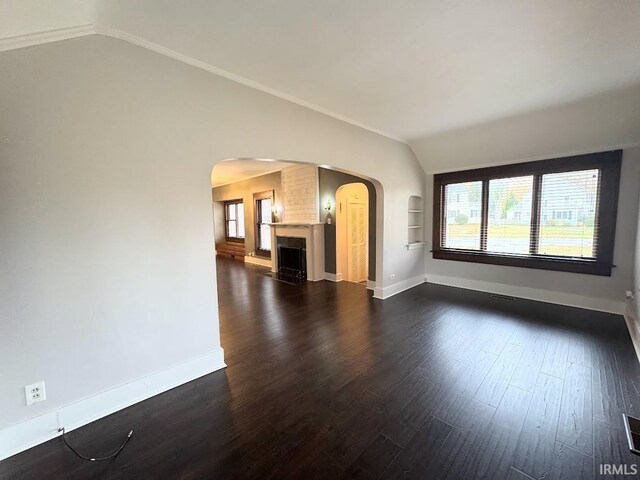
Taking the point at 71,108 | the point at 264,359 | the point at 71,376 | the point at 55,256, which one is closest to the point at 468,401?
the point at 264,359

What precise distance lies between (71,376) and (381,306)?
3.74m

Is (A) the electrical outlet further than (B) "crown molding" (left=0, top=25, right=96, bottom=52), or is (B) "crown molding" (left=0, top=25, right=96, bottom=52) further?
(A) the electrical outlet

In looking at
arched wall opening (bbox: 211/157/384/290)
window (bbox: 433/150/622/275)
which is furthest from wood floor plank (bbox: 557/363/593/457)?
arched wall opening (bbox: 211/157/384/290)

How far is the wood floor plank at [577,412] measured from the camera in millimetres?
1698

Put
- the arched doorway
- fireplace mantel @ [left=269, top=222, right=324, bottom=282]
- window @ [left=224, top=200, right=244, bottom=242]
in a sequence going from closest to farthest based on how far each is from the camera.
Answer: the arched doorway, fireplace mantel @ [left=269, top=222, right=324, bottom=282], window @ [left=224, top=200, right=244, bottom=242]

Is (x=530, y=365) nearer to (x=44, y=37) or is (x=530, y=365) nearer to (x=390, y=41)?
Answer: (x=390, y=41)

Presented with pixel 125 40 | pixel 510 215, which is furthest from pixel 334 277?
pixel 125 40

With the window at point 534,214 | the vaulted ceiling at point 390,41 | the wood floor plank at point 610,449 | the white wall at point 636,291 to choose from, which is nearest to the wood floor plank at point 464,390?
the wood floor plank at point 610,449

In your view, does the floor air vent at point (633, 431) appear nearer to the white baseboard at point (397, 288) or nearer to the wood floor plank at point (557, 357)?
the wood floor plank at point (557, 357)

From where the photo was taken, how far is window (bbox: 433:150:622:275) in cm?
385

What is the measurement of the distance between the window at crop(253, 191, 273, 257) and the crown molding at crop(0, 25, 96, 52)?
6.33 meters

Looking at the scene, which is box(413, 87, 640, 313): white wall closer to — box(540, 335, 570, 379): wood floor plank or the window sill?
the window sill

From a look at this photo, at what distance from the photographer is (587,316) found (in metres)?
3.75

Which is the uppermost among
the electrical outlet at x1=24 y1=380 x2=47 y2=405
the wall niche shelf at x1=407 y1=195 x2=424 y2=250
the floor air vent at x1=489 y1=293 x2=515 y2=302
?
the wall niche shelf at x1=407 y1=195 x2=424 y2=250
